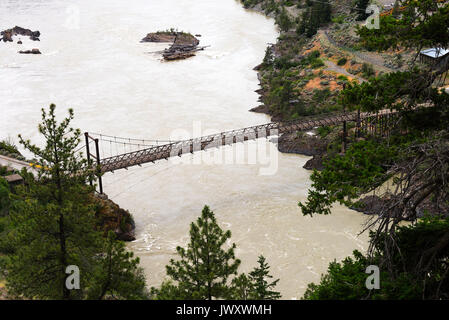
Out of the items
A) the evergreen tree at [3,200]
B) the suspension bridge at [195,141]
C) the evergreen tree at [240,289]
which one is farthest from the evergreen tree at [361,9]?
the evergreen tree at [240,289]

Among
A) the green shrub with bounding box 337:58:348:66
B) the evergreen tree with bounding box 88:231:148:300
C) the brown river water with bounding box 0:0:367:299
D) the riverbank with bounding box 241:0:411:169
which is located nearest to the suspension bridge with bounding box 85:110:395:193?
the brown river water with bounding box 0:0:367:299

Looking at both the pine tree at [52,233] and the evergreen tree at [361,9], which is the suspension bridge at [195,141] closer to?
the pine tree at [52,233]

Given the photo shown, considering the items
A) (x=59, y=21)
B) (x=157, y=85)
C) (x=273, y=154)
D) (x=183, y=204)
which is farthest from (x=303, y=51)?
(x=59, y=21)

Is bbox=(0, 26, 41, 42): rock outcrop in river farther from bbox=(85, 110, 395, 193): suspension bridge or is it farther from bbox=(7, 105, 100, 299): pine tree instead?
bbox=(7, 105, 100, 299): pine tree

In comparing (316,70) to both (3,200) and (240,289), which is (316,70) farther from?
(240,289)

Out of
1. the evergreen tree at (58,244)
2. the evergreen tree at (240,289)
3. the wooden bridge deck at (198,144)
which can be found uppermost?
the wooden bridge deck at (198,144)
